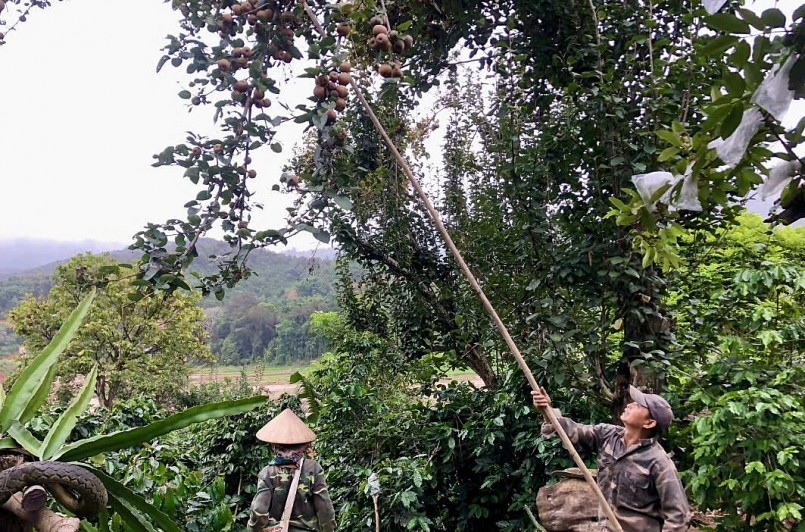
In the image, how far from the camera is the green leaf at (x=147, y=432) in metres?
0.71

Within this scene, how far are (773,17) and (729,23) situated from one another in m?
0.04

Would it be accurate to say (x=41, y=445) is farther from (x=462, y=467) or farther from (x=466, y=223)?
(x=466, y=223)

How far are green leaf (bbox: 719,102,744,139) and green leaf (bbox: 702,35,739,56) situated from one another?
73 millimetres

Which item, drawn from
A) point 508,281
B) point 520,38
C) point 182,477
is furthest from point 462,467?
point 520,38

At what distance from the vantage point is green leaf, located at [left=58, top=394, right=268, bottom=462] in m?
0.71

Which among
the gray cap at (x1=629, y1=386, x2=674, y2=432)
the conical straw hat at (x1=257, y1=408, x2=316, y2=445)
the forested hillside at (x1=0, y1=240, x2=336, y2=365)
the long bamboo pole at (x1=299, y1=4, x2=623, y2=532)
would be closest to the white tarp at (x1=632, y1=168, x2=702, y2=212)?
the long bamboo pole at (x1=299, y1=4, x2=623, y2=532)

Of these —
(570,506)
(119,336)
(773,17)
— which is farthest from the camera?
(119,336)

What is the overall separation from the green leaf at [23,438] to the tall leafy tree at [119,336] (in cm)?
1086

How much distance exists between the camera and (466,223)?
3.96 m

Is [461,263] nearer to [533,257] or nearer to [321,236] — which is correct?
[321,236]

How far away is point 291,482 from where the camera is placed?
7.93ft

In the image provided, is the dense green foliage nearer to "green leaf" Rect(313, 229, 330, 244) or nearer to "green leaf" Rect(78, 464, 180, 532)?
"green leaf" Rect(313, 229, 330, 244)

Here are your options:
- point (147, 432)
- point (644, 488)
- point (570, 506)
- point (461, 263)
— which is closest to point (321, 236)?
point (461, 263)

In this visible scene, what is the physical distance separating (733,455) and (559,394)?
905 mm
